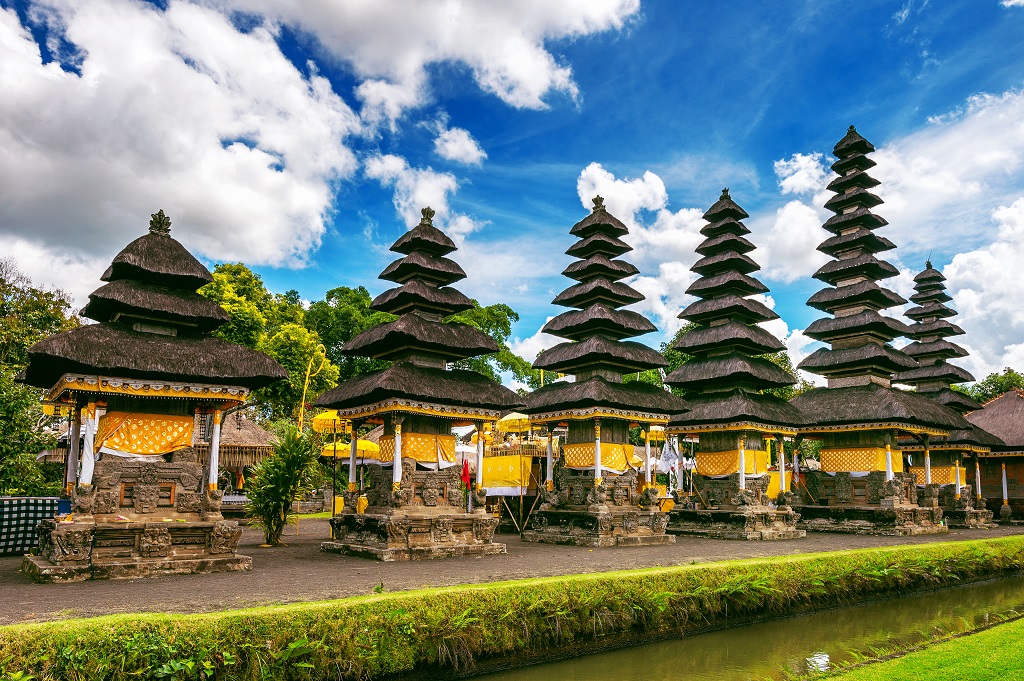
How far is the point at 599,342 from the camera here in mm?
21953

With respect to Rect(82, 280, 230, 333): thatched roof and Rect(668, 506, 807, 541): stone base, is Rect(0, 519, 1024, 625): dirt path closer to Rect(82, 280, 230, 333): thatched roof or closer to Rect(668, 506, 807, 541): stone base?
Rect(668, 506, 807, 541): stone base

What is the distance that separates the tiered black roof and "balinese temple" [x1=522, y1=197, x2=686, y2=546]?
8.70 feet

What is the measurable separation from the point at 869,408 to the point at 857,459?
6.47 feet

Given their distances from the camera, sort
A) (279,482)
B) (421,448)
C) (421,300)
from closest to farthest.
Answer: (279,482) → (421,448) → (421,300)

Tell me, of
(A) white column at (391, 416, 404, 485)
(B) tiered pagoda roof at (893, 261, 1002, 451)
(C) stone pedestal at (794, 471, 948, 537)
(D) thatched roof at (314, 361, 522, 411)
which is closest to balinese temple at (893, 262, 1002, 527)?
(B) tiered pagoda roof at (893, 261, 1002, 451)

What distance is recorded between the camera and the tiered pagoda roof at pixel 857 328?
26234 mm

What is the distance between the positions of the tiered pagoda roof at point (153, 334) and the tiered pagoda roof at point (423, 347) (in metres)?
3.39

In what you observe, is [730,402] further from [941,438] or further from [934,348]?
[934,348]

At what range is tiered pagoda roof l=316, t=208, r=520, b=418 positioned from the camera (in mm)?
17031

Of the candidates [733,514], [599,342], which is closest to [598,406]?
[599,342]

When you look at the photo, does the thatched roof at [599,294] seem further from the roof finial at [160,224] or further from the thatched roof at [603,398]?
the roof finial at [160,224]

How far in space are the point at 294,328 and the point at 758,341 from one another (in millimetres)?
24460

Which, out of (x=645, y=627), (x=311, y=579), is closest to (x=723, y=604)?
(x=645, y=627)

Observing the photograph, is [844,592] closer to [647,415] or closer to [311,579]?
[647,415]
